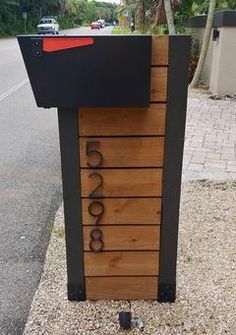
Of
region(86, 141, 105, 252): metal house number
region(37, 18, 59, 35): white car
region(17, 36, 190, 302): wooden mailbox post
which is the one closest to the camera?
region(17, 36, 190, 302): wooden mailbox post

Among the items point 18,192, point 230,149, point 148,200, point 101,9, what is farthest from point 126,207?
point 101,9

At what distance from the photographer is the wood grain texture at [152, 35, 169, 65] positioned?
203 cm

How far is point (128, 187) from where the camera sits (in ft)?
7.64

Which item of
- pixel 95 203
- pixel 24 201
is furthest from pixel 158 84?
pixel 24 201

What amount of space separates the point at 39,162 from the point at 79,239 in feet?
10.7

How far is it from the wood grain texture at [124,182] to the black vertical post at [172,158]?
0.18 feet

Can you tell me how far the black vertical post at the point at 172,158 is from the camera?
2.07m

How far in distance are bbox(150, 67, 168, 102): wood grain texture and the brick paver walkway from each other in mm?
2629

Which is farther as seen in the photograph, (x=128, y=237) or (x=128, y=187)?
(x=128, y=237)

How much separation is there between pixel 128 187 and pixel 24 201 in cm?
223

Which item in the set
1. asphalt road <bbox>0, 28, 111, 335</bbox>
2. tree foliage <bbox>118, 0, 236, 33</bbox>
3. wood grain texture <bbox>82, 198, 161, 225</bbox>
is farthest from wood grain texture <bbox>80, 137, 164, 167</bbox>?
tree foliage <bbox>118, 0, 236, 33</bbox>

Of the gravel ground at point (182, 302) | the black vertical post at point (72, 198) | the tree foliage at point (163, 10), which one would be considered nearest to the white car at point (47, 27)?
the tree foliage at point (163, 10)

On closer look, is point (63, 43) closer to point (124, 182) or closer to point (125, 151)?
point (125, 151)

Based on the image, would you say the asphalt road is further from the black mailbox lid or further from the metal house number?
the black mailbox lid
